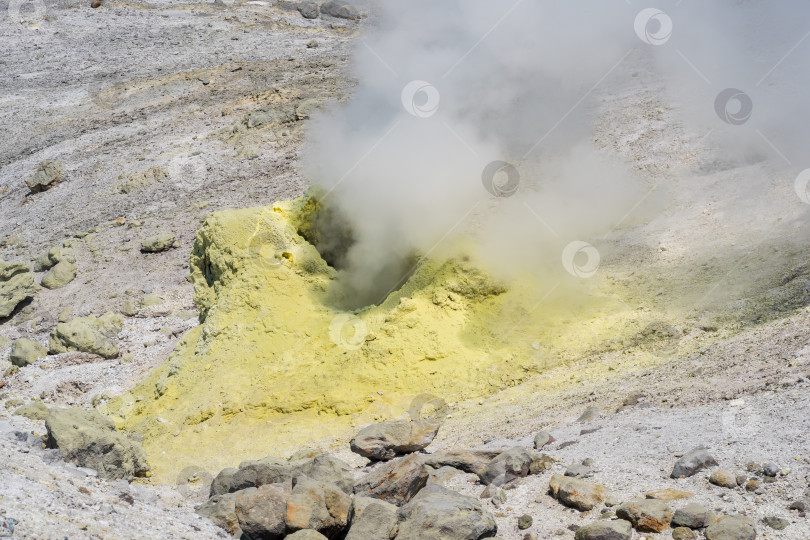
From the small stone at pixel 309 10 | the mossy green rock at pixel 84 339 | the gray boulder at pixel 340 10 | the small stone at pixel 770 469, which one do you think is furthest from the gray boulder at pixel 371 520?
the small stone at pixel 309 10

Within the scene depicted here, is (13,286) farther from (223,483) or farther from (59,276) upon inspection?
(223,483)

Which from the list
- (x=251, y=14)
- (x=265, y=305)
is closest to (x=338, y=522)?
(x=265, y=305)

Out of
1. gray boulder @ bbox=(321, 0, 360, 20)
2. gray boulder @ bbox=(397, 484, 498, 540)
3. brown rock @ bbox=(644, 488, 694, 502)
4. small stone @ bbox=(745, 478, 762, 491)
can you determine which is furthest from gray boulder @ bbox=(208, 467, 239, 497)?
gray boulder @ bbox=(321, 0, 360, 20)

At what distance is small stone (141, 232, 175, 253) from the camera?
1163 cm

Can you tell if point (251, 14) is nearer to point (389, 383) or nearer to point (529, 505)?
point (389, 383)

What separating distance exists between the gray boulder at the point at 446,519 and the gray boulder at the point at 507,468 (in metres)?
→ 0.41

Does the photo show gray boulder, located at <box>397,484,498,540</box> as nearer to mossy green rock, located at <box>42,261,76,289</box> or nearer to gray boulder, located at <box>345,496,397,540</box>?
gray boulder, located at <box>345,496,397,540</box>

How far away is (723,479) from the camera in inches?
148

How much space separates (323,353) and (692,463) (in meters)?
3.66

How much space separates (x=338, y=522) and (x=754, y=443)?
2.22 meters

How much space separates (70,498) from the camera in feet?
13.3

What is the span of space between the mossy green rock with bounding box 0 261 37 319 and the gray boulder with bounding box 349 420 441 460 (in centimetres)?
680

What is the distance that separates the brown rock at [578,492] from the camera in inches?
155

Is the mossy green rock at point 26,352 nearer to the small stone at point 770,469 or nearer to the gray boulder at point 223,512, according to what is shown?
the gray boulder at point 223,512
